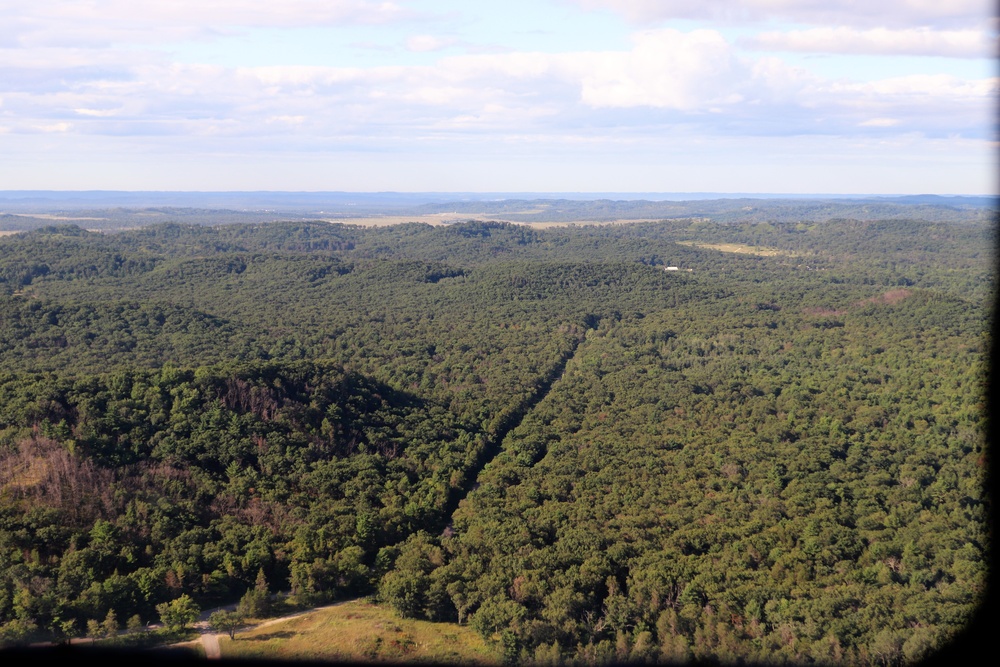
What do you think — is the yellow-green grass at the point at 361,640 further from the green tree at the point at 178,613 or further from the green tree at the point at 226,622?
the green tree at the point at 178,613

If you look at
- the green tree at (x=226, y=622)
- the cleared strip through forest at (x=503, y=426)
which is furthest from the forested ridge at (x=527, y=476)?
the green tree at (x=226, y=622)

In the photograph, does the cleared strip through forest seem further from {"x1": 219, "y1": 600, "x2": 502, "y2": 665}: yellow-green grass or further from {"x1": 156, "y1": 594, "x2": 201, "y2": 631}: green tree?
{"x1": 156, "y1": 594, "x2": 201, "y2": 631}: green tree

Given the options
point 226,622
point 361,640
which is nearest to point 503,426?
point 361,640

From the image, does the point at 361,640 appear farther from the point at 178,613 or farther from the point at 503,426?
the point at 503,426

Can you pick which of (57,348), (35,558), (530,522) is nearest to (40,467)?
(35,558)

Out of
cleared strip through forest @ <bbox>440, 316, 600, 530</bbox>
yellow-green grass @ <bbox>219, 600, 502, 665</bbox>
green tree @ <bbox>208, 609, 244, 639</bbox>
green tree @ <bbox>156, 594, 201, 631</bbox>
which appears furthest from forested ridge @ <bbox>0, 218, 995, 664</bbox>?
green tree @ <bbox>208, 609, 244, 639</bbox>

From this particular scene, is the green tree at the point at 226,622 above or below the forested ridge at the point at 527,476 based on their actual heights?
below
